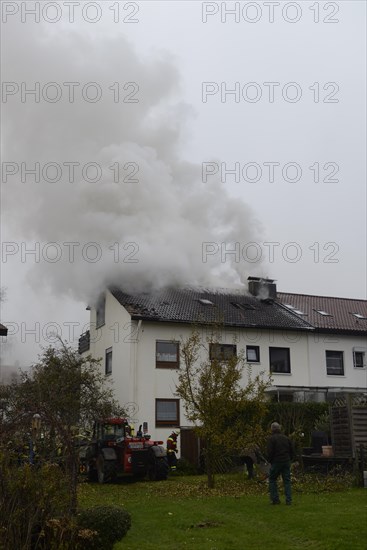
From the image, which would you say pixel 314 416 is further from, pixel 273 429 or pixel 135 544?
pixel 135 544

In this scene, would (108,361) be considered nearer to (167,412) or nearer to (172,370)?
(172,370)

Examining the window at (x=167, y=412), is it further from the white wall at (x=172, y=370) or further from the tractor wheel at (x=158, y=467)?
the tractor wheel at (x=158, y=467)

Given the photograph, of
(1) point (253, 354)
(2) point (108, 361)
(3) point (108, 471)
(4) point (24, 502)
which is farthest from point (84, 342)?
(4) point (24, 502)

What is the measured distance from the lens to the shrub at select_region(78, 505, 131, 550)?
7.66m

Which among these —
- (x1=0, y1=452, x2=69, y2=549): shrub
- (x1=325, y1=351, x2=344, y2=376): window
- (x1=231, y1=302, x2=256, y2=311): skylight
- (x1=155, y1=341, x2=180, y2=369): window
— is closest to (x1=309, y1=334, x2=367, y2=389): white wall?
(x1=325, y1=351, x2=344, y2=376): window

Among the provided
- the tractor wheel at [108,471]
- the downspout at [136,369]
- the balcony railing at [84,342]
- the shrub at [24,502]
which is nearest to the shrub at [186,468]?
the downspout at [136,369]

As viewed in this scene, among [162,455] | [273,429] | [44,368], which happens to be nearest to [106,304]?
[44,368]

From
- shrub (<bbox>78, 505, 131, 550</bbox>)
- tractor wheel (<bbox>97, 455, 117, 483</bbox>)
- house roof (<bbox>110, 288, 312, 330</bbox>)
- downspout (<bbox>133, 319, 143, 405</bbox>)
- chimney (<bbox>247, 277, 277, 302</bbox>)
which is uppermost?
chimney (<bbox>247, 277, 277, 302</bbox>)

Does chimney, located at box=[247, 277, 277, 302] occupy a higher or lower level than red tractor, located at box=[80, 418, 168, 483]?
higher

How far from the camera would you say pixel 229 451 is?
57.6ft

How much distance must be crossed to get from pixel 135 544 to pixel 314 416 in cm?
1888

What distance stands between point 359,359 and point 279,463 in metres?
21.6

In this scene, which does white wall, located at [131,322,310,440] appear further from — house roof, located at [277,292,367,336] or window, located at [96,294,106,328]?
window, located at [96,294,106,328]

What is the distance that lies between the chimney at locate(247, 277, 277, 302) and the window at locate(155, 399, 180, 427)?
9.97 m
